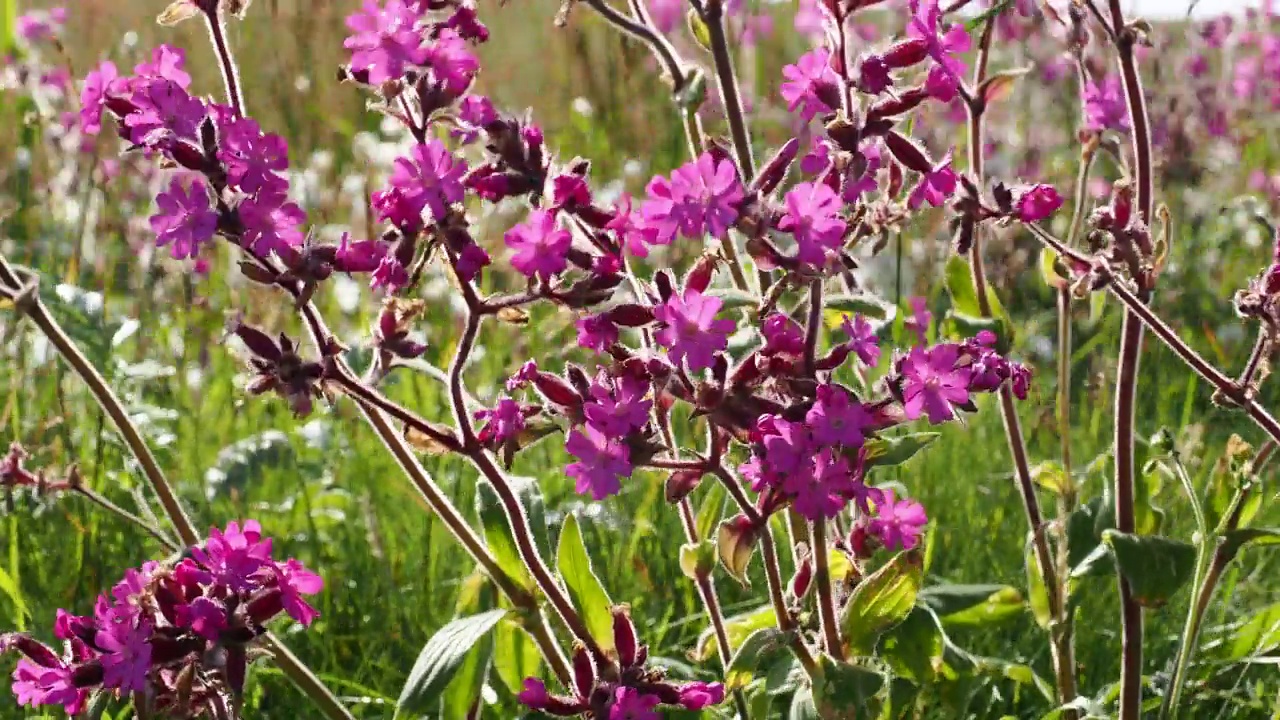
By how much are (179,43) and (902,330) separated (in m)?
4.25

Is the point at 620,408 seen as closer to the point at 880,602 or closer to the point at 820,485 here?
the point at 820,485

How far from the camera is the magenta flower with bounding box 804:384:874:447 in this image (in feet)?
4.22

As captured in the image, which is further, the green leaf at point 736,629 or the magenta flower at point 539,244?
the green leaf at point 736,629

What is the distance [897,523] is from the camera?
65.9 inches

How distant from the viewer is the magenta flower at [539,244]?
1.27 metres

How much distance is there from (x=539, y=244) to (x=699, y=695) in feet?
1.60

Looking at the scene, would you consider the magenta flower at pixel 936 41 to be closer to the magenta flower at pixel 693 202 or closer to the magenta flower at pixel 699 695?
the magenta flower at pixel 693 202

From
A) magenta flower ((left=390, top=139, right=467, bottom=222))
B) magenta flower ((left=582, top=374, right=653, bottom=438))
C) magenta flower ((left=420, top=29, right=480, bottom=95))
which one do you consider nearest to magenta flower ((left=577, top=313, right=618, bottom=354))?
magenta flower ((left=582, top=374, right=653, bottom=438))

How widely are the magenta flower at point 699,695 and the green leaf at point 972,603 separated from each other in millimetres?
399

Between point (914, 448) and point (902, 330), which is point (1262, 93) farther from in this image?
point (914, 448)

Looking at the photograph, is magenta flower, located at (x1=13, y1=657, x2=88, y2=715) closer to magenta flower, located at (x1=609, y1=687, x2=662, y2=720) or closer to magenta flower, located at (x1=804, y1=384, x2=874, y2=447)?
magenta flower, located at (x1=609, y1=687, x2=662, y2=720)

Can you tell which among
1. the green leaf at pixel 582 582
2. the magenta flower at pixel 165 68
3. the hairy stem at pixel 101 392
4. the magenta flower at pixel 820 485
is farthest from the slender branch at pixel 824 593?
the magenta flower at pixel 165 68

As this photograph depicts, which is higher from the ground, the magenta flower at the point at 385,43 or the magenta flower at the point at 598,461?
the magenta flower at the point at 385,43

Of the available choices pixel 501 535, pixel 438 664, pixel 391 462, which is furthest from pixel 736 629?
pixel 391 462
